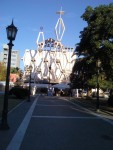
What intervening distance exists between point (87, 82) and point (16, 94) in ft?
43.9

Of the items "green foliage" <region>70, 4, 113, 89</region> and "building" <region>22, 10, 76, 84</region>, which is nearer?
"green foliage" <region>70, 4, 113, 89</region>

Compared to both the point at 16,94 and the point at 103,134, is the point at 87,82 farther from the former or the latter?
the point at 103,134

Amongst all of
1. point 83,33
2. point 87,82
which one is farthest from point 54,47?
point 83,33

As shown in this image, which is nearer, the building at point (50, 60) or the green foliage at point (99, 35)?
the green foliage at point (99, 35)

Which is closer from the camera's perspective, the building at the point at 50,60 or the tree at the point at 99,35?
the tree at the point at 99,35

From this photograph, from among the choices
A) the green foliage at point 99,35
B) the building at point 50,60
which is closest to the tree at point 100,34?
the green foliage at point 99,35

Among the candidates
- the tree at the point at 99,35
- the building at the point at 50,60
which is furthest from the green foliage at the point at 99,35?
the building at the point at 50,60

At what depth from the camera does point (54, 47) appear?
142 meters

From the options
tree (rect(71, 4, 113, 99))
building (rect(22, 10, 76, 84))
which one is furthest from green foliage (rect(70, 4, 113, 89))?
building (rect(22, 10, 76, 84))

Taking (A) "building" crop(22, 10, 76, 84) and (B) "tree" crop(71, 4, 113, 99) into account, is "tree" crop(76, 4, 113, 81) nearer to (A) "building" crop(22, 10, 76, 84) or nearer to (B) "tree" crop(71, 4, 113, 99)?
(B) "tree" crop(71, 4, 113, 99)

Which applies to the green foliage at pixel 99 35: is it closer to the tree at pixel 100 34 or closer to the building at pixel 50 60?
the tree at pixel 100 34

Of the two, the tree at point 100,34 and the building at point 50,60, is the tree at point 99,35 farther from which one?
the building at point 50,60

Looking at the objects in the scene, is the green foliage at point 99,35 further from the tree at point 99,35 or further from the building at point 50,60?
the building at point 50,60

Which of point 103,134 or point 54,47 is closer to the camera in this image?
point 103,134
